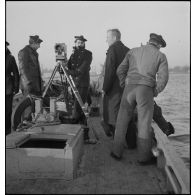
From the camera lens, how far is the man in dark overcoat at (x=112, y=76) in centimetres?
441

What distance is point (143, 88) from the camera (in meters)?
3.85

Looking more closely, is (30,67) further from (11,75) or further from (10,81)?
(10,81)

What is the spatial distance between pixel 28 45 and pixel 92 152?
260 centimetres

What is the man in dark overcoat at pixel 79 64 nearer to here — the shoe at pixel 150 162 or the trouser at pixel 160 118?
the trouser at pixel 160 118

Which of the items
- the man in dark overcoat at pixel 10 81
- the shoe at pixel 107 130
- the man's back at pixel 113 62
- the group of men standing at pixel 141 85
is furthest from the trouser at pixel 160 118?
the man in dark overcoat at pixel 10 81

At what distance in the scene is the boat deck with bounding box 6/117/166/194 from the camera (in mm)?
3052

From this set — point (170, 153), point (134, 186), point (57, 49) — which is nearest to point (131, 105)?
point (170, 153)

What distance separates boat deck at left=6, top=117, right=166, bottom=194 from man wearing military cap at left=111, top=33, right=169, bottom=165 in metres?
0.24

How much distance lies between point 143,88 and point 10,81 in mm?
2587

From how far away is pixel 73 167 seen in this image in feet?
10.8

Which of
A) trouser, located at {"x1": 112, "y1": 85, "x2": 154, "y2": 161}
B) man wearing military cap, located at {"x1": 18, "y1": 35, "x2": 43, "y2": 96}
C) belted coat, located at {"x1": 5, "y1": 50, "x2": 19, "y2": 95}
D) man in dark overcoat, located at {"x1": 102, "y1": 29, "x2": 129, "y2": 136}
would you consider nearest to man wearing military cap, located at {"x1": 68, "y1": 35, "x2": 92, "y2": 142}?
man wearing military cap, located at {"x1": 18, "y1": 35, "x2": 43, "y2": 96}

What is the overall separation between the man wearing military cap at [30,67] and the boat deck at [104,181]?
2.25 m

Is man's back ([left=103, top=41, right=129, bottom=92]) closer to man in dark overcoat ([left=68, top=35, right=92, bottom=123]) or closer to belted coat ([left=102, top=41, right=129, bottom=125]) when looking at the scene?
belted coat ([left=102, top=41, right=129, bottom=125])
